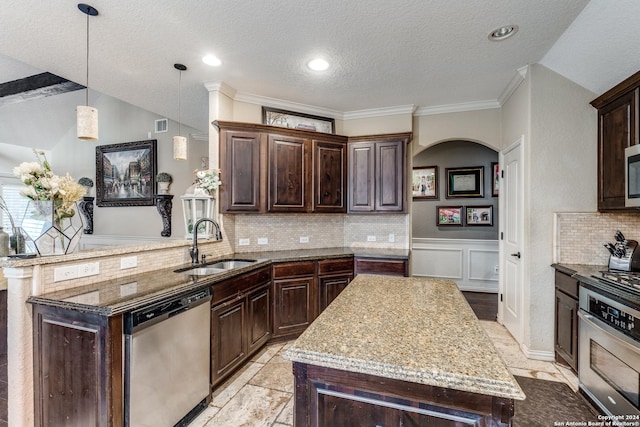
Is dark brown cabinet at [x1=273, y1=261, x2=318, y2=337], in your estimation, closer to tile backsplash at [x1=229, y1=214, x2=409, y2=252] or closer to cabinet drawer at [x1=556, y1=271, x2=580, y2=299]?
tile backsplash at [x1=229, y1=214, x2=409, y2=252]

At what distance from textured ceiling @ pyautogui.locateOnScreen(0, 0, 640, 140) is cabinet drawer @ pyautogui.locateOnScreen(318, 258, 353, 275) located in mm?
1959

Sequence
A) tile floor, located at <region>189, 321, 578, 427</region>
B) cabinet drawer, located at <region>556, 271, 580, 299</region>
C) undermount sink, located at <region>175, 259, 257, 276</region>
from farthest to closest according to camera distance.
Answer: undermount sink, located at <region>175, 259, 257, 276</region>, cabinet drawer, located at <region>556, 271, 580, 299</region>, tile floor, located at <region>189, 321, 578, 427</region>

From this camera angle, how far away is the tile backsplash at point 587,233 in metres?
2.58

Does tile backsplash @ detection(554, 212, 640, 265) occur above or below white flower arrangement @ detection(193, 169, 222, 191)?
below

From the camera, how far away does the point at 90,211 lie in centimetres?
549

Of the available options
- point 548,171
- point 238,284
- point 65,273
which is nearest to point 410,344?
point 238,284

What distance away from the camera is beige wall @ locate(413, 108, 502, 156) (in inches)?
146

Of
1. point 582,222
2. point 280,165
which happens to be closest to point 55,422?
point 280,165

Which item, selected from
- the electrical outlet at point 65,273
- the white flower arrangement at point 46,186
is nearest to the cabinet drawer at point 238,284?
the electrical outlet at point 65,273

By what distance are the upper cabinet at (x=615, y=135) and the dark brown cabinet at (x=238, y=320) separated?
9.95 feet

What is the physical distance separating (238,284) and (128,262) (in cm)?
83

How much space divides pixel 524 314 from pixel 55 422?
3.68 m

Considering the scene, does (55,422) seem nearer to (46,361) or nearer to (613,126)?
(46,361)

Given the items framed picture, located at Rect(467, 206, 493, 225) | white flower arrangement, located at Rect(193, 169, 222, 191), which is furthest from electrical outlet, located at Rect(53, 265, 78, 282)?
framed picture, located at Rect(467, 206, 493, 225)
